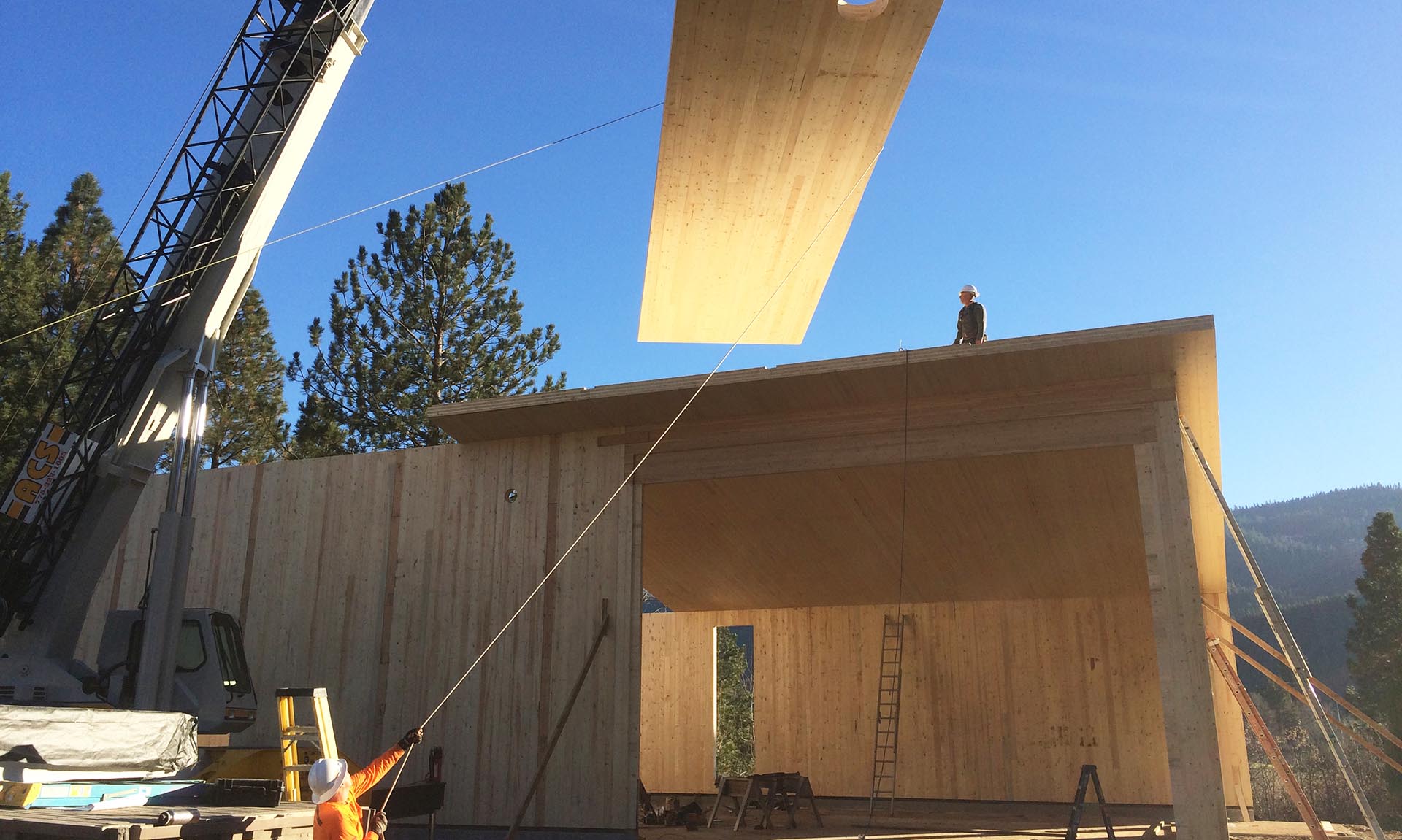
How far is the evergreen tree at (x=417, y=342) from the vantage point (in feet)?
86.0

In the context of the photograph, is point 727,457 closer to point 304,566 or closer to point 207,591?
point 304,566

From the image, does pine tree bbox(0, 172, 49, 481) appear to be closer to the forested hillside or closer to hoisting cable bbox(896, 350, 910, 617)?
hoisting cable bbox(896, 350, 910, 617)

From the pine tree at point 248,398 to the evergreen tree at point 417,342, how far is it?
995 millimetres

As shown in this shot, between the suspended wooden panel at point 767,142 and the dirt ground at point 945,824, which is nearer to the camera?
the suspended wooden panel at point 767,142

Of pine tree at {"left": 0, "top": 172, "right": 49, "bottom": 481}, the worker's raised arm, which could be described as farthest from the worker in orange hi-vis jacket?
pine tree at {"left": 0, "top": 172, "right": 49, "bottom": 481}

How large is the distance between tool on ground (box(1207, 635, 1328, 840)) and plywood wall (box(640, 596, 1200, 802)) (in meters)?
6.07

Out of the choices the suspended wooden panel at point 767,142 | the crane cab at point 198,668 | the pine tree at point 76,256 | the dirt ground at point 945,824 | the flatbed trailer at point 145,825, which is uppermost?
the pine tree at point 76,256

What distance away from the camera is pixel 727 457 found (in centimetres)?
1049

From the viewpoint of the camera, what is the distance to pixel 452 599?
10.9 meters

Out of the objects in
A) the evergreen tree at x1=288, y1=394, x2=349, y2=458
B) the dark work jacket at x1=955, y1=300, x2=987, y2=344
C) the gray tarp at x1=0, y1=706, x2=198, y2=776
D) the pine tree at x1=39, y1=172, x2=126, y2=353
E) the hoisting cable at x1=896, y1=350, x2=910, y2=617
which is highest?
the pine tree at x1=39, y1=172, x2=126, y2=353

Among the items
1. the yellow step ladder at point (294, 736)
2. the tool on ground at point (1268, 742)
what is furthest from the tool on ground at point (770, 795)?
the yellow step ladder at point (294, 736)

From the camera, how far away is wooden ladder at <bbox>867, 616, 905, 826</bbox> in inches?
642

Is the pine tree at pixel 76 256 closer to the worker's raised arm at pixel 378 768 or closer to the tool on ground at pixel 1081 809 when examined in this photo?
the worker's raised arm at pixel 378 768

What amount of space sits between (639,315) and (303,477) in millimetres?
4426
